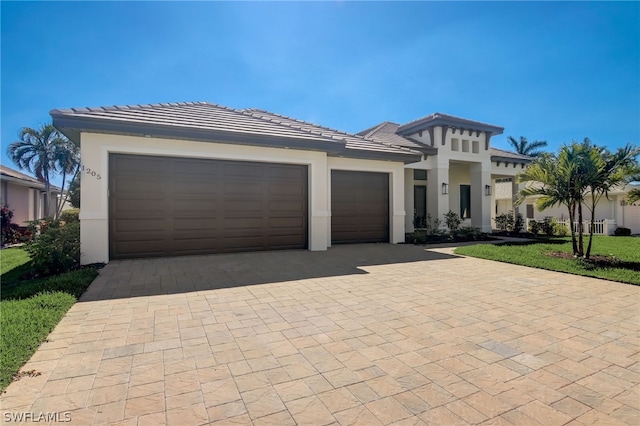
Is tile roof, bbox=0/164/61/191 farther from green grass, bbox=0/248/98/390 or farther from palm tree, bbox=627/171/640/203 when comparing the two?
palm tree, bbox=627/171/640/203

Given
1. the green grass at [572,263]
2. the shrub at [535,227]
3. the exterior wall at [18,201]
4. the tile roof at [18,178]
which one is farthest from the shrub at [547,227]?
the exterior wall at [18,201]

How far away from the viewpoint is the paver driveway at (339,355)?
2146mm

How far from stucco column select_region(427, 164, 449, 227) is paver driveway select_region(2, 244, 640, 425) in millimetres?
9513

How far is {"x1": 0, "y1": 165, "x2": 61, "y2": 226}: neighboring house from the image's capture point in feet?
54.5

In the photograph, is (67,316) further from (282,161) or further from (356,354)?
(282,161)

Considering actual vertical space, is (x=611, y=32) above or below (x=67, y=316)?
above

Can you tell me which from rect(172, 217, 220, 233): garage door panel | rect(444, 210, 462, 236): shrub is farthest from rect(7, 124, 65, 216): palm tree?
rect(444, 210, 462, 236): shrub

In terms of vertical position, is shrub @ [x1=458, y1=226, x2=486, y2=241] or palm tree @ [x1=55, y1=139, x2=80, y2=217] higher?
palm tree @ [x1=55, y1=139, x2=80, y2=217]

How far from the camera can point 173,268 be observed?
6902 millimetres

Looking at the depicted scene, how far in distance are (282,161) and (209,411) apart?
7916 mm

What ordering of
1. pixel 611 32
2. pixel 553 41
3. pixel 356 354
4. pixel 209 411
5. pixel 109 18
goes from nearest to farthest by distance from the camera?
pixel 209 411 < pixel 356 354 < pixel 109 18 < pixel 611 32 < pixel 553 41

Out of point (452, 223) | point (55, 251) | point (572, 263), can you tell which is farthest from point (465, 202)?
point (55, 251)

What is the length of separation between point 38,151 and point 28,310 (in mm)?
20405

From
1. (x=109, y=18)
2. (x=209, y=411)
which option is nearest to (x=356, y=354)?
(x=209, y=411)
